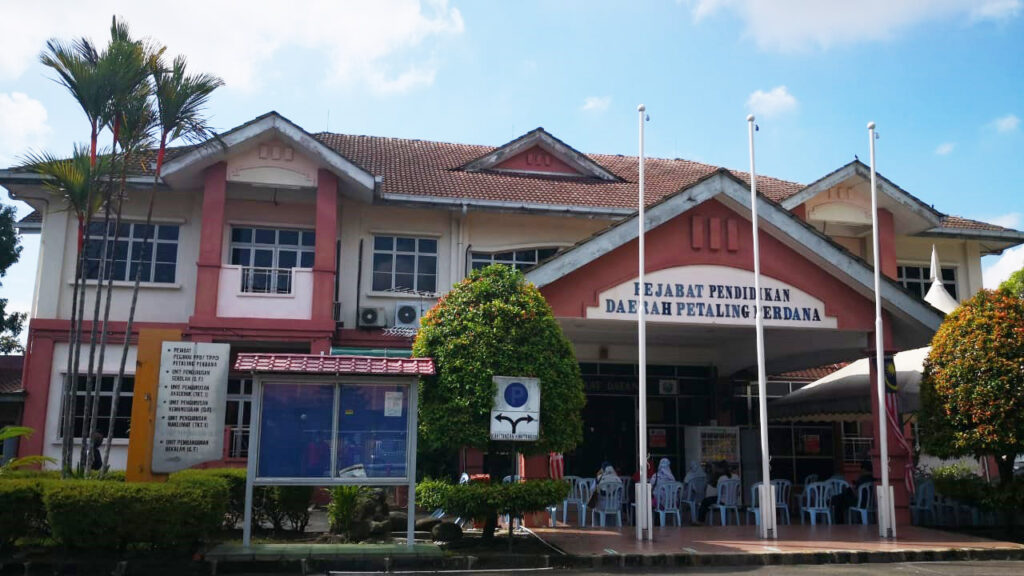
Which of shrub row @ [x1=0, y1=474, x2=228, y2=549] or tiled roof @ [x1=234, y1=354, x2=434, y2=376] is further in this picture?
tiled roof @ [x1=234, y1=354, x2=434, y2=376]

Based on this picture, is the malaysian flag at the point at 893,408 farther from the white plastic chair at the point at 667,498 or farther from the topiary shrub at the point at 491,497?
the topiary shrub at the point at 491,497

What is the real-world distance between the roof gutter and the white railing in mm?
2627

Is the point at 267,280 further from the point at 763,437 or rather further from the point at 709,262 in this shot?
the point at 763,437

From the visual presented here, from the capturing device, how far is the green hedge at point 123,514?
9430 millimetres

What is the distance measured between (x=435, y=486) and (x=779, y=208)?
7.39 metres

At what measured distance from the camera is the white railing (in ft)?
57.3

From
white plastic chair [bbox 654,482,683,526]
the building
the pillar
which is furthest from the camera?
the pillar

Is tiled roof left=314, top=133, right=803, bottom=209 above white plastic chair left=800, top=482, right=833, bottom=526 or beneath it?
above

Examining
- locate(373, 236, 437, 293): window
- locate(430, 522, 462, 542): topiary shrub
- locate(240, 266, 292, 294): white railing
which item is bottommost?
locate(430, 522, 462, 542): topiary shrub

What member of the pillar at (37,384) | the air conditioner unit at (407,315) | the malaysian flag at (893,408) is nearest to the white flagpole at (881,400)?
the malaysian flag at (893,408)

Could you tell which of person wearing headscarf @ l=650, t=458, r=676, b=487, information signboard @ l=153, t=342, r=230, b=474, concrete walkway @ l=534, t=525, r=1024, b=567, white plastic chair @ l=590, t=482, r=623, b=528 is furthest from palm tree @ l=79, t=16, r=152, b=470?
person wearing headscarf @ l=650, t=458, r=676, b=487

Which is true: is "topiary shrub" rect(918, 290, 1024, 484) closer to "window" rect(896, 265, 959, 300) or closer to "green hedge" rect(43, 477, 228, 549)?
"window" rect(896, 265, 959, 300)

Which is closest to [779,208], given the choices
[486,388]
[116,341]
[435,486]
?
[486,388]

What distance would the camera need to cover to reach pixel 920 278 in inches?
822
